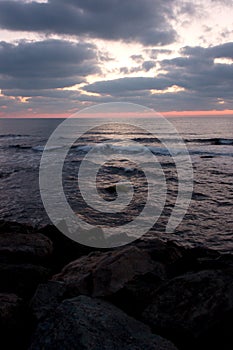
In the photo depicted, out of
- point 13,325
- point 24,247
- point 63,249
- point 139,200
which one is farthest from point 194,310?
point 139,200

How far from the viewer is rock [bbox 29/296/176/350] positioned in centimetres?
333

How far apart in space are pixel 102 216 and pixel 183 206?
3574 mm

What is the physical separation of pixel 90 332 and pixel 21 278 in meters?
2.42

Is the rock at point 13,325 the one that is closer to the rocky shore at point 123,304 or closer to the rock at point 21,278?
the rocky shore at point 123,304

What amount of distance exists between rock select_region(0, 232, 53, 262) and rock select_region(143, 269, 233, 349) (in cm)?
302

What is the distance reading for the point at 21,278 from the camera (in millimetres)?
5418

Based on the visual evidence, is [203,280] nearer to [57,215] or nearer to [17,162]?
[57,215]

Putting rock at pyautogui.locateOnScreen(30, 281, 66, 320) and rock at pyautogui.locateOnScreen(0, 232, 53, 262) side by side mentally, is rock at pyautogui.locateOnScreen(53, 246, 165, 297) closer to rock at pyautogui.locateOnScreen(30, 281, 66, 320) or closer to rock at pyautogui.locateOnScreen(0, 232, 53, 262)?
rock at pyautogui.locateOnScreen(30, 281, 66, 320)

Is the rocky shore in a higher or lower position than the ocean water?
higher

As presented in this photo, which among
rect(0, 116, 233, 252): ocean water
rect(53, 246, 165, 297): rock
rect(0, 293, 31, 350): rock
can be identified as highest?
rect(53, 246, 165, 297): rock

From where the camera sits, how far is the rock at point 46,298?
14.2ft

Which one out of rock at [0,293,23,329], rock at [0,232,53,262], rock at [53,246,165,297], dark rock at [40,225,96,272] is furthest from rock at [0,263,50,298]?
dark rock at [40,225,96,272]

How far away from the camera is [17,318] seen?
166 inches

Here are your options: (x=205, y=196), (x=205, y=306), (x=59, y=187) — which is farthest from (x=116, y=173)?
(x=205, y=306)
